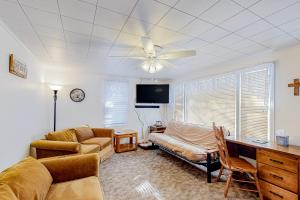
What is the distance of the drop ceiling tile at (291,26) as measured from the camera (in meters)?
1.76

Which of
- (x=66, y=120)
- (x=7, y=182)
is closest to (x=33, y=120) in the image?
(x=66, y=120)

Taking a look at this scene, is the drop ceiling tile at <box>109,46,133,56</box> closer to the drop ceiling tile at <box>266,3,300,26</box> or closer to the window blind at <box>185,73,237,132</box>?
the drop ceiling tile at <box>266,3,300,26</box>

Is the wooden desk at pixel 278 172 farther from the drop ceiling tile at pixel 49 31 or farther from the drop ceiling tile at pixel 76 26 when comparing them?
the drop ceiling tile at pixel 49 31

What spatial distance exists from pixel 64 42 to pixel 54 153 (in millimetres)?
1863

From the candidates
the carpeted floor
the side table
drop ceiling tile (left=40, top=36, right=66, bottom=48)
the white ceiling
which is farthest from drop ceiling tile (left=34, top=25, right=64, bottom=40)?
the side table

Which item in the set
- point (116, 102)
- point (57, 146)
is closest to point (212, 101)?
point (116, 102)

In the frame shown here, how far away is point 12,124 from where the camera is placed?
2.16 meters

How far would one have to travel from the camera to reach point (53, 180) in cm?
174

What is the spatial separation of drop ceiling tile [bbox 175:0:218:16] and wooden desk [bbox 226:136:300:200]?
1971 millimetres

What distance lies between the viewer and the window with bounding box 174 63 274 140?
9.04ft

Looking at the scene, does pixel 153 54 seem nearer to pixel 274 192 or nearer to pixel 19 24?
pixel 19 24

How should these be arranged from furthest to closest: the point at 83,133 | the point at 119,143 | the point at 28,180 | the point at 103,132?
the point at 119,143 < the point at 103,132 < the point at 83,133 < the point at 28,180

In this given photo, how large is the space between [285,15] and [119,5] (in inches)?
68.8

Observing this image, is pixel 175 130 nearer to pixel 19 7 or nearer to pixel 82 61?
pixel 82 61
